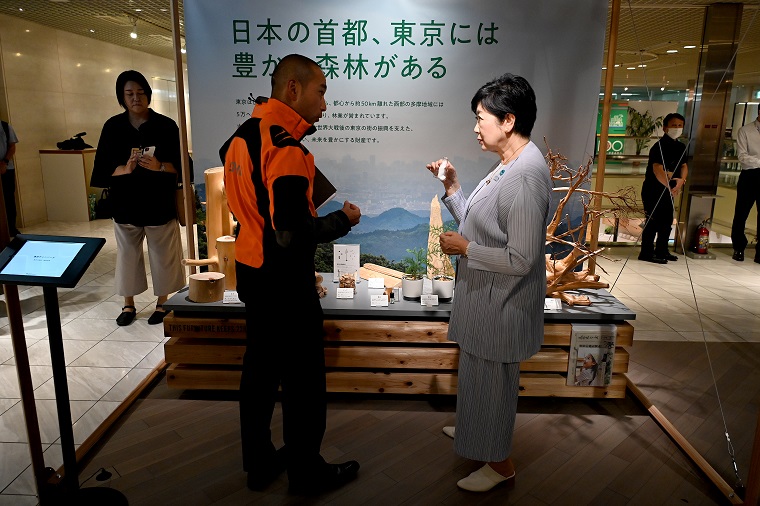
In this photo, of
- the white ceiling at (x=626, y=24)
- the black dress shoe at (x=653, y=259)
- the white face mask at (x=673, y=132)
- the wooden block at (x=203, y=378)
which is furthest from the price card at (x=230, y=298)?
the black dress shoe at (x=653, y=259)

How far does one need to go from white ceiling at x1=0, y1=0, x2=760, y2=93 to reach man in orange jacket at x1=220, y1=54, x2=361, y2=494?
3745mm

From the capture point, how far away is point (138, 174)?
360 cm

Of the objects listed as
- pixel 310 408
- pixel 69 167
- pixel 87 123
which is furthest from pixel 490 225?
pixel 87 123

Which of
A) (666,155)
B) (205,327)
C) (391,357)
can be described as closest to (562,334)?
(391,357)

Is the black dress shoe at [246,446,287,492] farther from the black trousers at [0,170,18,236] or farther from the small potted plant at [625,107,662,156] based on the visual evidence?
the small potted plant at [625,107,662,156]

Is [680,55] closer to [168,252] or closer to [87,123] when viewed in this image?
[168,252]

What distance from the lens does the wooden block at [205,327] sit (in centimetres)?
274

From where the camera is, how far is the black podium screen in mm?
1642

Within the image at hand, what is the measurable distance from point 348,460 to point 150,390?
1251 mm

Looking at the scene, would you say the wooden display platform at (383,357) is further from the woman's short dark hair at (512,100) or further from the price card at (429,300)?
the woman's short dark hair at (512,100)

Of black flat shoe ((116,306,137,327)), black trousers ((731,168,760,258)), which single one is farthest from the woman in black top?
black trousers ((731,168,760,258))

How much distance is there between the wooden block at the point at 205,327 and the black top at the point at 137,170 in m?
1.21

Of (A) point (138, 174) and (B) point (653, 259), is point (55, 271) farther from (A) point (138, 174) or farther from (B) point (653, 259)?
(B) point (653, 259)

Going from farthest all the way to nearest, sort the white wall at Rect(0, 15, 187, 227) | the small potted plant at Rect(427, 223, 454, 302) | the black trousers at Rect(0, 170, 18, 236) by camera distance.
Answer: the white wall at Rect(0, 15, 187, 227) < the black trousers at Rect(0, 170, 18, 236) < the small potted plant at Rect(427, 223, 454, 302)
